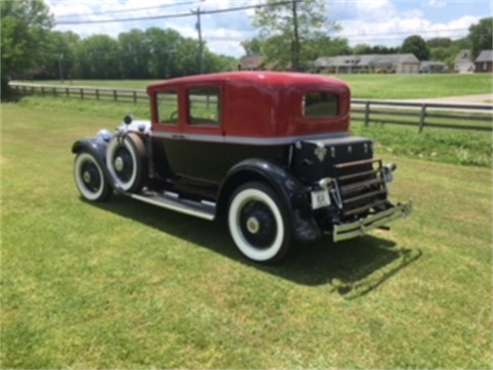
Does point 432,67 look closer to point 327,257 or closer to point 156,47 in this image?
point 156,47

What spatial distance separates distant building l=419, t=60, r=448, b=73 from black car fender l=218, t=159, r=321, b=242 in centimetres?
9702

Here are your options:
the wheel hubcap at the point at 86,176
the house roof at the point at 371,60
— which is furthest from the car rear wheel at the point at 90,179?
the house roof at the point at 371,60

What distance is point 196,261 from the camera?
4.17 metres

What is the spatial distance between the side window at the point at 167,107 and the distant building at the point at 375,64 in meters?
87.1

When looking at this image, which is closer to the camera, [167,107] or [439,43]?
[167,107]

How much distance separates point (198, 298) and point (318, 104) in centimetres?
219

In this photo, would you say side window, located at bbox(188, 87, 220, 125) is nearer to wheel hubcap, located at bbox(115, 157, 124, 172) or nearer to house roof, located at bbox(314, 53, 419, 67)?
wheel hubcap, located at bbox(115, 157, 124, 172)

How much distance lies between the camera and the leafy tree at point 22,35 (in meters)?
28.5

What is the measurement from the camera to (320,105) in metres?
4.42

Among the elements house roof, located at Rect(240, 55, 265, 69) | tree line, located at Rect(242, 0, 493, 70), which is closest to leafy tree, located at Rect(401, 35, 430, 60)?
house roof, located at Rect(240, 55, 265, 69)

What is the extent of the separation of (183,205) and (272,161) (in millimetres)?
1201

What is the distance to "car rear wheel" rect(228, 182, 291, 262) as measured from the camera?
12.7 feet

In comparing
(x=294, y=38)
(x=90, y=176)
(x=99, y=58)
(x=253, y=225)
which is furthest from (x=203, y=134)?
(x=99, y=58)

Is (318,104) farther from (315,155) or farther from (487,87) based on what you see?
(487,87)
